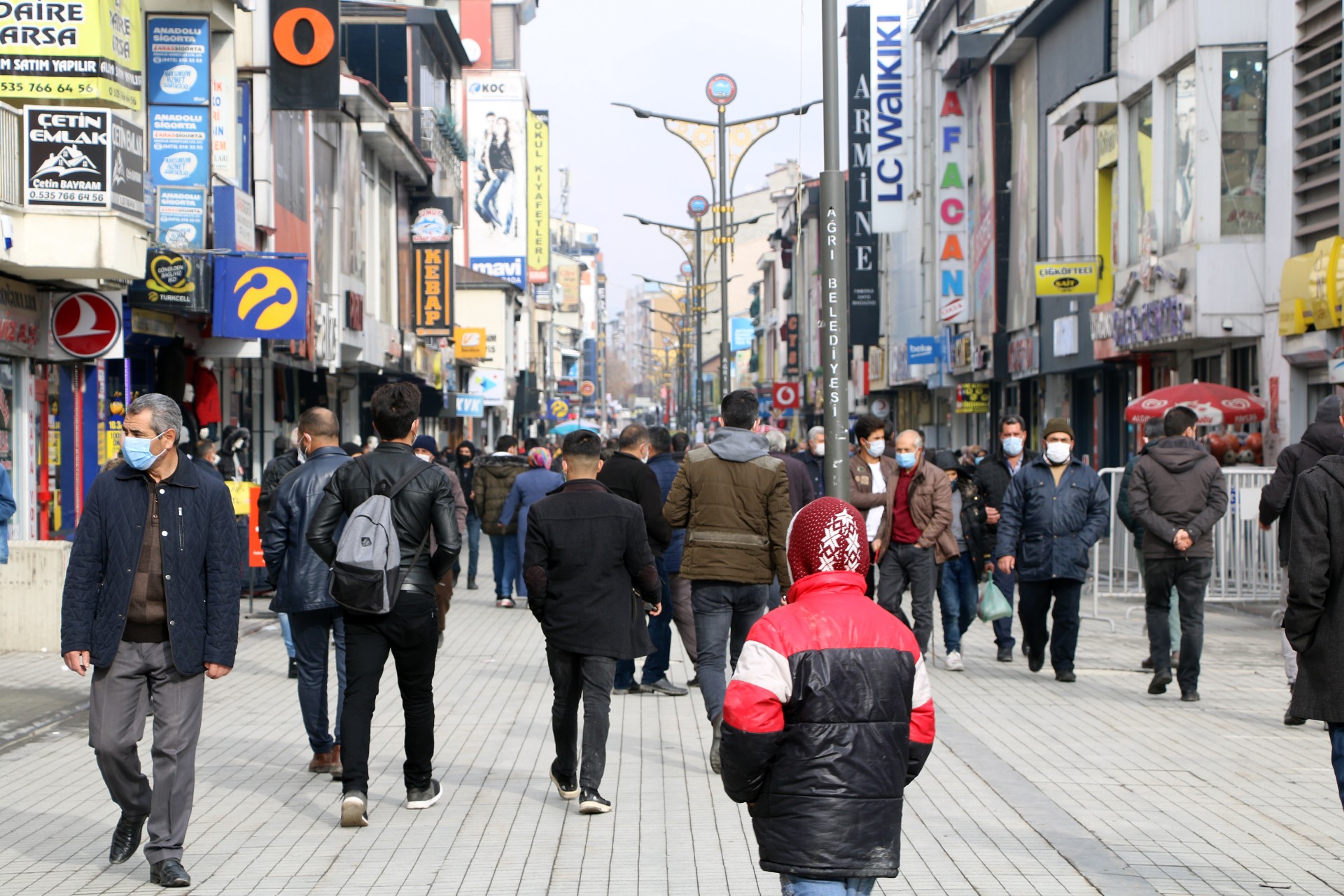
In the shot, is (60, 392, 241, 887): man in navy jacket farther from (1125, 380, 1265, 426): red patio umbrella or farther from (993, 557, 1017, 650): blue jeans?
(1125, 380, 1265, 426): red patio umbrella

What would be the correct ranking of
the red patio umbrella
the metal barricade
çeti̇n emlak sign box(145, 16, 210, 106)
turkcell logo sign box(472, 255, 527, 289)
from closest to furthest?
the metal barricade, çeti̇n emlak sign box(145, 16, 210, 106), the red patio umbrella, turkcell logo sign box(472, 255, 527, 289)

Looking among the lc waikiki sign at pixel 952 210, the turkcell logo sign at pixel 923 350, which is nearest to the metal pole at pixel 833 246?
the lc waikiki sign at pixel 952 210

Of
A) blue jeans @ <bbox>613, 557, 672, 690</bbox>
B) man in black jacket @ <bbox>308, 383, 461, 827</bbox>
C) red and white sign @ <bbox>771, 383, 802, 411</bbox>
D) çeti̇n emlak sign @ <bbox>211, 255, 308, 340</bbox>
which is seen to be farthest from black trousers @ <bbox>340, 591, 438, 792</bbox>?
red and white sign @ <bbox>771, 383, 802, 411</bbox>

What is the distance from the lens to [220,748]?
357 inches

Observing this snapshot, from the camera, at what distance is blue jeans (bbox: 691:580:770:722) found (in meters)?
8.26

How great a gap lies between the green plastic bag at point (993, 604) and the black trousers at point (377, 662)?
632cm

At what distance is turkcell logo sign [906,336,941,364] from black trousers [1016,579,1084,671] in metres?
29.7

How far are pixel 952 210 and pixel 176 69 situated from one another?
2259 cm

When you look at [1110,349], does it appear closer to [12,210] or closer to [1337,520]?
[12,210]

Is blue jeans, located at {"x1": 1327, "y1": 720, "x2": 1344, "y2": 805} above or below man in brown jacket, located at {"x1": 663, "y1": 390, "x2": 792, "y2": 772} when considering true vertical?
below

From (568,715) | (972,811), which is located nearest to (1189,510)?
(972,811)

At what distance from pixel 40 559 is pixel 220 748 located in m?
4.82

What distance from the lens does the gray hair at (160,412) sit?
612 centimetres

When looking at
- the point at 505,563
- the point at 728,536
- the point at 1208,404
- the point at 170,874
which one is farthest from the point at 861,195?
the point at 170,874
